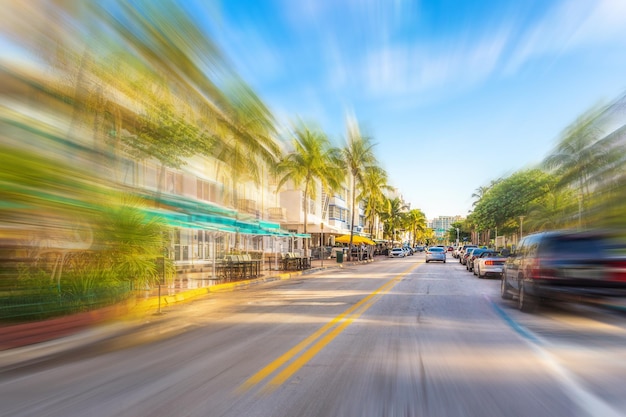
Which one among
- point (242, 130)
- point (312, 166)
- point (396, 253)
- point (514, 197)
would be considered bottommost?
point (396, 253)

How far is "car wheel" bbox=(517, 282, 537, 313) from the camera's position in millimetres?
11047

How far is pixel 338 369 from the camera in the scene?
19.7 feet

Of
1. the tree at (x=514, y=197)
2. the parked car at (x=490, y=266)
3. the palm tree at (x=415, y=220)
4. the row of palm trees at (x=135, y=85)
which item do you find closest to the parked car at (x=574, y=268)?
the row of palm trees at (x=135, y=85)

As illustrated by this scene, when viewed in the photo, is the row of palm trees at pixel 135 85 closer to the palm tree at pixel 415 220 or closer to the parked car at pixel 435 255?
the parked car at pixel 435 255

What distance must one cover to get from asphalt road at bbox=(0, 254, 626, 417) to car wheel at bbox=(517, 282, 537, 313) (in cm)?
34

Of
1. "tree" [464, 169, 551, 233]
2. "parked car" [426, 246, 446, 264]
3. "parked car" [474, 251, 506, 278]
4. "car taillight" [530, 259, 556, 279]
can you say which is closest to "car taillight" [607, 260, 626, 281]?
"car taillight" [530, 259, 556, 279]

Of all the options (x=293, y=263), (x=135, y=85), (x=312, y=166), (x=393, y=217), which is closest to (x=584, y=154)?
(x=312, y=166)

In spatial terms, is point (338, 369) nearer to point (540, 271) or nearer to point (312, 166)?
point (540, 271)

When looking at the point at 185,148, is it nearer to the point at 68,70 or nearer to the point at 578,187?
the point at 68,70

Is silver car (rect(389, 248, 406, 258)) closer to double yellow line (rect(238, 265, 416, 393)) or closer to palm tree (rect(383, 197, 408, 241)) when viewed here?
palm tree (rect(383, 197, 408, 241))

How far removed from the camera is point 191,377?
18.5ft

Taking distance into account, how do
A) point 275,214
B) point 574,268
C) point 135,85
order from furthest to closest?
point 275,214
point 574,268
point 135,85

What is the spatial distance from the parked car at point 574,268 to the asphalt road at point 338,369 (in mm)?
562

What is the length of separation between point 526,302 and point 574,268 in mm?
1355
